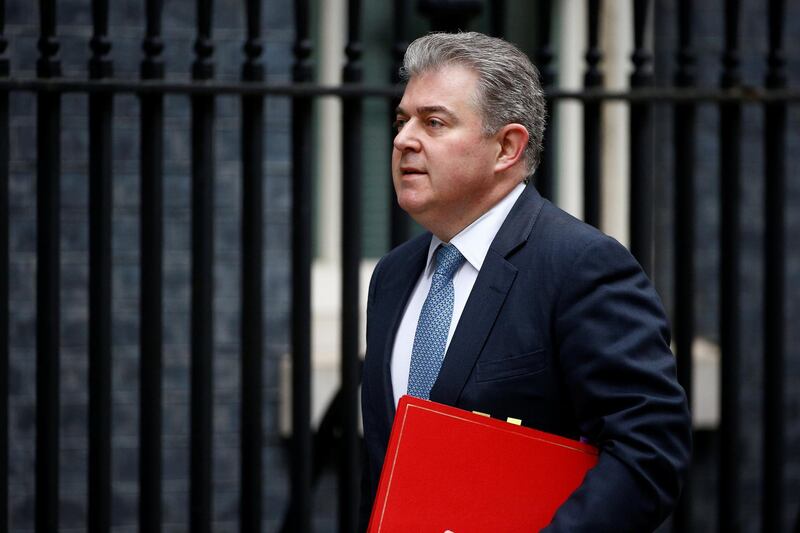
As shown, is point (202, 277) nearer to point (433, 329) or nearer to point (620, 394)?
point (433, 329)

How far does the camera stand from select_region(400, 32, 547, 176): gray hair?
7.04 ft

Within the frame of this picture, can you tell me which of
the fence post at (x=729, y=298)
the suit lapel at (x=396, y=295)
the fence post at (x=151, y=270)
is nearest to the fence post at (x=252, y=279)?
the fence post at (x=151, y=270)

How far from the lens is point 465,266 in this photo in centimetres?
226

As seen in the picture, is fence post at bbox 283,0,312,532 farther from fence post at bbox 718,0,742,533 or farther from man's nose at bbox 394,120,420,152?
man's nose at bbox 394,120,420,152

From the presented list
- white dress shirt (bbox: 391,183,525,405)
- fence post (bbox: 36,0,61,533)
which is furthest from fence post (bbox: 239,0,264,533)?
white dress shirt (bbox: 391,183,525,405)

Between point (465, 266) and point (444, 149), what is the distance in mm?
234

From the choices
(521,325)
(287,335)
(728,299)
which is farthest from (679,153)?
(287,335)

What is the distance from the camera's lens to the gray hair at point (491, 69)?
2146 mm

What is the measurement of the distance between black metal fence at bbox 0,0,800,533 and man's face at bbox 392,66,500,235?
141 cm

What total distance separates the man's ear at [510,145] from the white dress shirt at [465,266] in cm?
8

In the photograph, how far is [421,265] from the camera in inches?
95.0

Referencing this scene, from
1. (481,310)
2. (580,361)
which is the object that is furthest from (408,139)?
(580,361)

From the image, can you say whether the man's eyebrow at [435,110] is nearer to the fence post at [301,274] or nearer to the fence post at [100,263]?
the fence post at [301,274]

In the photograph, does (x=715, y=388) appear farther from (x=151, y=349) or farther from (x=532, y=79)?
(x=532, y=79)
